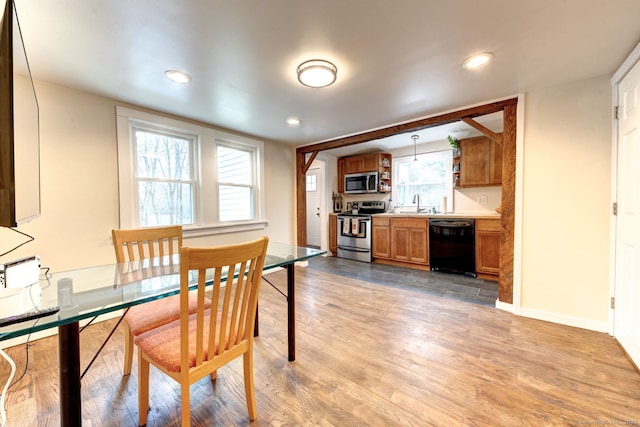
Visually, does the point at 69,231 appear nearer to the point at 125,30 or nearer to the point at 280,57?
the point at 125,30

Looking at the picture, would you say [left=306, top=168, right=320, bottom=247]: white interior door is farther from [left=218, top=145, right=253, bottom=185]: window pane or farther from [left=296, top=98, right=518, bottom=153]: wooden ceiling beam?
[left=218, top=145, right=253, bottom=185]: window pane

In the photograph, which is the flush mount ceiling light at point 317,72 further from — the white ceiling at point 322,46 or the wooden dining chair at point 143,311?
the wooden dining chair at point 143,311

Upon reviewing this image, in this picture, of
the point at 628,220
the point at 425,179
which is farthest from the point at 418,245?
the point at 628,220

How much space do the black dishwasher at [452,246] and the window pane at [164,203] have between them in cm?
349

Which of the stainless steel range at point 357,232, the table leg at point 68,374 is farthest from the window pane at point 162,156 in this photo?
the stainless steel range at point 357,232

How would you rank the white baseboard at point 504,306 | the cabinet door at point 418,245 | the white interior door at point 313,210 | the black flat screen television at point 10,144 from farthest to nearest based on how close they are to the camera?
the white interior door at point 313,210
the cabinet door at point 418,245
the white baseboard at point 504,306
the black flat screen television at point 10,144

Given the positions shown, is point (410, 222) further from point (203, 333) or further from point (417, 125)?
point (203, 333)

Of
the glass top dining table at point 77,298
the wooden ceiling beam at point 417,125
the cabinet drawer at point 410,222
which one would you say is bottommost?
the glass top dining table at point 77,298

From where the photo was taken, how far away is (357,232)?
4840 millimetres

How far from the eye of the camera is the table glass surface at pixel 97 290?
2.84 feet

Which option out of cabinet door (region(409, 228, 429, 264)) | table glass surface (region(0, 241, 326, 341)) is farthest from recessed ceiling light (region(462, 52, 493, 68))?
cabinet door (region(409, 228, 429, 264))

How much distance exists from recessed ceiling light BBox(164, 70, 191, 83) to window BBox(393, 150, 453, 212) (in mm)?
3968

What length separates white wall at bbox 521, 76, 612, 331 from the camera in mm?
2107

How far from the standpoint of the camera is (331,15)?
1416 mm
